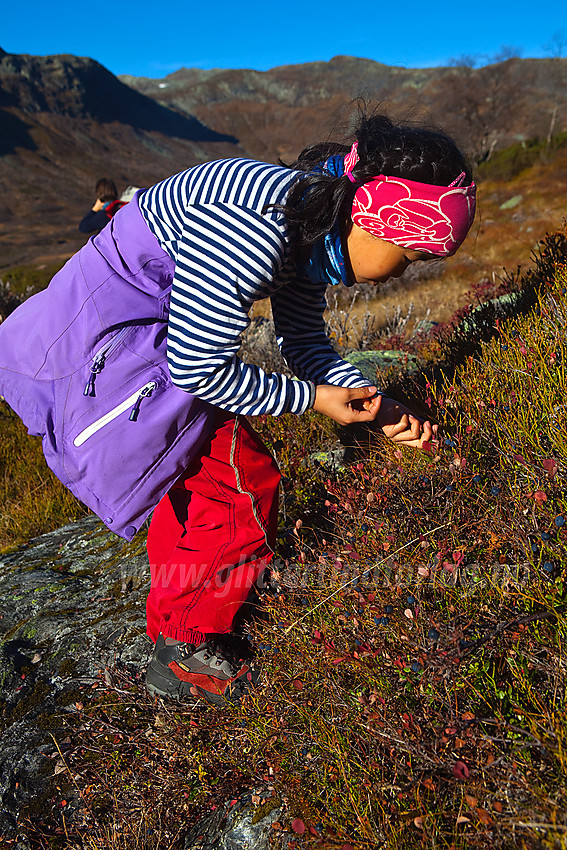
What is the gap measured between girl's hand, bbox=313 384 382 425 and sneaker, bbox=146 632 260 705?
0.94m

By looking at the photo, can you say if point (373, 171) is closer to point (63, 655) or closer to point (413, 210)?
point (413, 210)

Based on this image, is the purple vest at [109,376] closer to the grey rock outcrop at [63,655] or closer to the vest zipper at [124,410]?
the vest zipper at [124,410]

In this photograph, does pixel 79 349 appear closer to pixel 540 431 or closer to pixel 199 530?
pixel 199 530

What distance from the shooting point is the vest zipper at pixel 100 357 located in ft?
5.39

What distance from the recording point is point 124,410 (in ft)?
5.49

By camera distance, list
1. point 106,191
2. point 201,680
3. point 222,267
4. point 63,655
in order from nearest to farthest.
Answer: point 222,267
point 201,680
point 63,655
point 106,191

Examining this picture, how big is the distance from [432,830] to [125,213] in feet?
6.00

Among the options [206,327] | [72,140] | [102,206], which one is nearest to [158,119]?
[72,140]

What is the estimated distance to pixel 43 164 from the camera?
109 meters

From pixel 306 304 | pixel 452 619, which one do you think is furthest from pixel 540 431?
pixel 306 304

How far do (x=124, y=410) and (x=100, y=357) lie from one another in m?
0.17

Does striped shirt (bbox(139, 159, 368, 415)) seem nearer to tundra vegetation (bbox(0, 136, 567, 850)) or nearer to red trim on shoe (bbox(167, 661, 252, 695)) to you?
tundra vegetation (bbox(0, 136, 567, 850))

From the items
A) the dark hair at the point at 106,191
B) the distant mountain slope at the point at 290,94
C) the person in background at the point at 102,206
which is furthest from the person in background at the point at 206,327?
the distant mountain slope at the point at 290,94

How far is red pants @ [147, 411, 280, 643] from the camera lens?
6.34 ft
